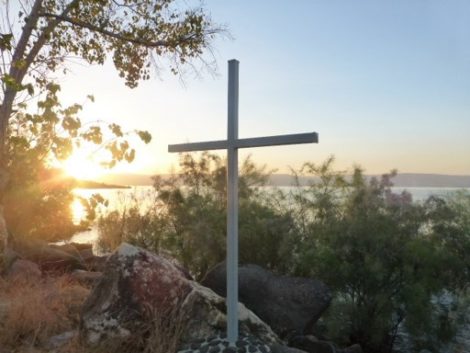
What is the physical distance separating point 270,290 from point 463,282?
154 inches

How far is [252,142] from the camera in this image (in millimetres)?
4797

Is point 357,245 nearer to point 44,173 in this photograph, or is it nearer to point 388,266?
point 388,266

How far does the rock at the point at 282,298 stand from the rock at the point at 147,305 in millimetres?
1380

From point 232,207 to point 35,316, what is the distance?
2807 mm

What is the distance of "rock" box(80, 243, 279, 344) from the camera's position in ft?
16.8

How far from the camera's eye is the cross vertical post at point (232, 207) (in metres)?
4.79

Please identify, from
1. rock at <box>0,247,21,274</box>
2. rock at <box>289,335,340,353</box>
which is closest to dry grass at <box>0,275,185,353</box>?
rock at <box>289,335,340,353</box>

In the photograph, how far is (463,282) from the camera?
884cm

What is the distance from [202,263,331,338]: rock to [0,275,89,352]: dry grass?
2.08 meters

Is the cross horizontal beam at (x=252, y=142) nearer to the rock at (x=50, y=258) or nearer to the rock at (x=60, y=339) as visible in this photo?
the rock at (x=60, y=339)

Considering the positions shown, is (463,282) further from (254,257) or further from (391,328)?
(254,257)

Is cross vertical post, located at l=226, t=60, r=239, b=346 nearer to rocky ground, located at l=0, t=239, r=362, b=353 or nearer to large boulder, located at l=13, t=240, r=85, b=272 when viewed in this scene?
rocky ground, located at l=0, t=239, r=362, b=353

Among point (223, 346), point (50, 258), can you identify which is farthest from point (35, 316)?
point (50, 258)

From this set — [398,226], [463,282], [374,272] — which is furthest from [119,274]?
[463,282]
